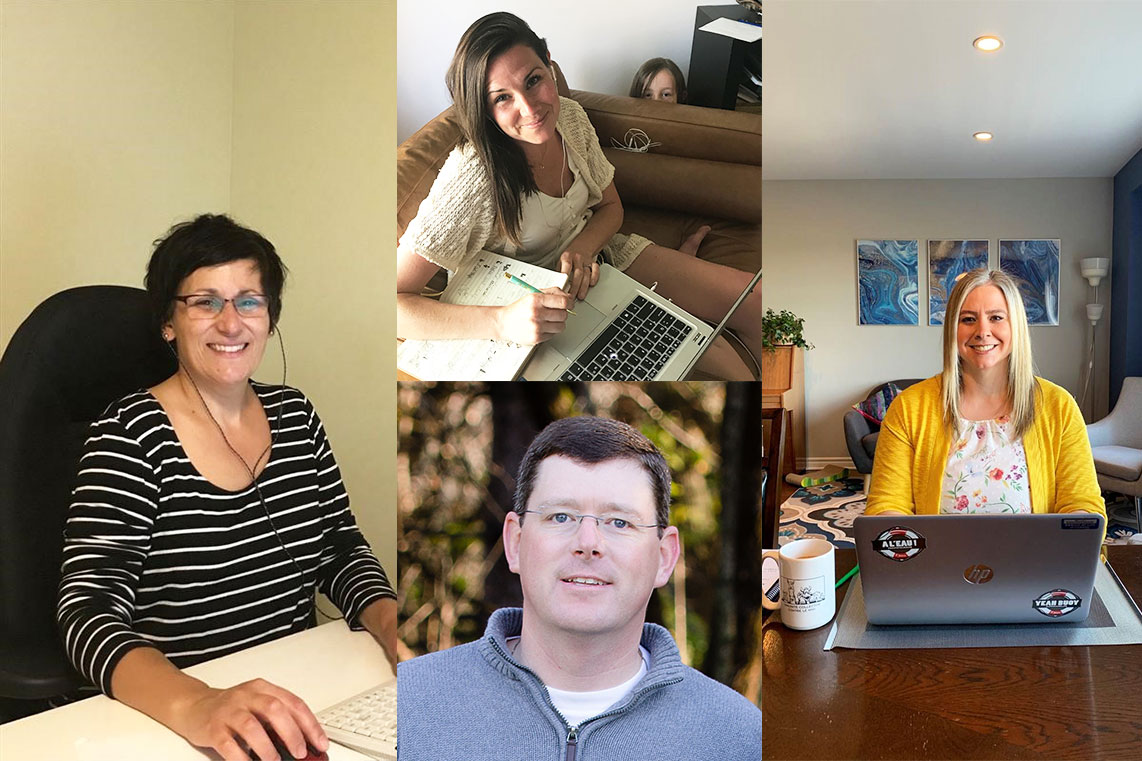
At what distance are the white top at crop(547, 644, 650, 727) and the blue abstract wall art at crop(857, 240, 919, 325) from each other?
571cm

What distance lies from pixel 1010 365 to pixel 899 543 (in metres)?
0.84

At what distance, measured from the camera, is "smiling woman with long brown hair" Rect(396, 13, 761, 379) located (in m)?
1.08

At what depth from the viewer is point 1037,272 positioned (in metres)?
5.95

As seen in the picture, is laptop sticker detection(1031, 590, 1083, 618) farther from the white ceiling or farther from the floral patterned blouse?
the white ceiling

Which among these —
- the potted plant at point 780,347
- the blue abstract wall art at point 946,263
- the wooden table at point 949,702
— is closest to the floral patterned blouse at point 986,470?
the wooden table at point 949,702

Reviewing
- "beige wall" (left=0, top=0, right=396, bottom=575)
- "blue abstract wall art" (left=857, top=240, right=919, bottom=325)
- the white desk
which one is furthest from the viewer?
"blue abstract wall art" (left=857, top=240, right=919, bottom=325)

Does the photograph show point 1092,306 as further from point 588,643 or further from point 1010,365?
point 588,643

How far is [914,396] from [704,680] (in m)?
1.19

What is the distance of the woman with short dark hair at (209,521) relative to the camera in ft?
4.62

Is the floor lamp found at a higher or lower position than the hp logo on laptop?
higher

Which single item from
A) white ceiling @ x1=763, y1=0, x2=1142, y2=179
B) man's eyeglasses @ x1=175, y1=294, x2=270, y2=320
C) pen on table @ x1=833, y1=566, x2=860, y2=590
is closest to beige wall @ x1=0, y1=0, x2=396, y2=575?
man's eyeglasses @ x1=175, y1=294, x2=270, y2=320

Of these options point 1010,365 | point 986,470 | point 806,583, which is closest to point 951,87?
point 1010,365

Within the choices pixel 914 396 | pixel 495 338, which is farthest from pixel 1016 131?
pixel 495 338

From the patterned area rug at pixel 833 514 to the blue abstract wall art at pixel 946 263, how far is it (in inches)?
58.2
